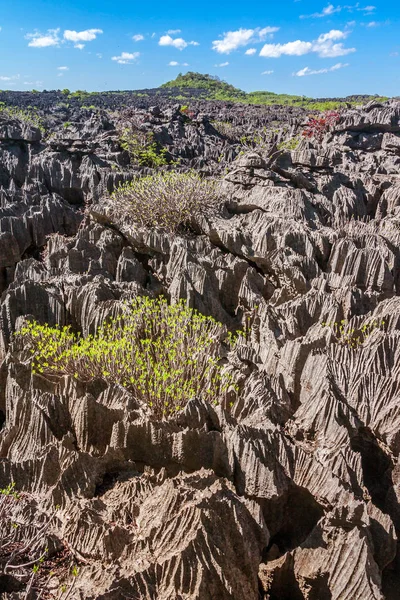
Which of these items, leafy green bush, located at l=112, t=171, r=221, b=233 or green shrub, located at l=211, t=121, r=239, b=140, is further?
green shrub, located at l=211, t=121, r=239, b=140

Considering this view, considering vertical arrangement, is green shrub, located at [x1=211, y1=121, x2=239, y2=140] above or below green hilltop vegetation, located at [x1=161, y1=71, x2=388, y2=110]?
below

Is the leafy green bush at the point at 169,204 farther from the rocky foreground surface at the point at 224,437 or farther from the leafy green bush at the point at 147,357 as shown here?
the leafy green bush at the point at 147,357

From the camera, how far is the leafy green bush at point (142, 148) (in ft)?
76.7

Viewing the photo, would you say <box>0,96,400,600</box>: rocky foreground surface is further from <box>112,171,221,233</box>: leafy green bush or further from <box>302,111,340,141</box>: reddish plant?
<box>302,111,340,141</box>: reddish plant

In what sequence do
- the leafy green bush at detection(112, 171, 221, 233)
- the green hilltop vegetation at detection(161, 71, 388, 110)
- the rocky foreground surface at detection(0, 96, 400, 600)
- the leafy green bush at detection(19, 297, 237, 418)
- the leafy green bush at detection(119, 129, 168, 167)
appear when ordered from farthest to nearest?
the green hilltop vegetation at detection(161, 71, 388, 110) → the leafy green bush at detection(119, 129, 168, 167) → the leafy green bush at detection(112, 171, 221, 233) → the leafy green bush at detection(19, 297, 237, 418) → the rocky foreground surface at detection(0, 96, 400, 600)

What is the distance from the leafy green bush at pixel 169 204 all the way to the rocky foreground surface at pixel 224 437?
0.79 m

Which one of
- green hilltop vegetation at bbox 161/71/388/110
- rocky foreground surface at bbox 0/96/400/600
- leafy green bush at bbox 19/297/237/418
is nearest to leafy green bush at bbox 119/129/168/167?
rocky foreground surface at bbox 0/96/400/600

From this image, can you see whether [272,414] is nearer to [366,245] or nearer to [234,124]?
[366,245]

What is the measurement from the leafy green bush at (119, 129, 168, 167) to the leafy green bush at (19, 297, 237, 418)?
1722 cm

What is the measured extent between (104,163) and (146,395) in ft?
47.8

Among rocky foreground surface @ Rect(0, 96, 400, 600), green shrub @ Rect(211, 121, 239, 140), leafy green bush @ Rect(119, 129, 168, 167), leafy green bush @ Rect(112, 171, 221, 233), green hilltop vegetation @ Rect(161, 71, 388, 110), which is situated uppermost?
green hilltop vegetation @ Rect(161, 71, 388, 110)

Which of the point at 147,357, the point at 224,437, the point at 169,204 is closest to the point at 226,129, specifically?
the point at 169,204

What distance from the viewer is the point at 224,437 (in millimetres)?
4598

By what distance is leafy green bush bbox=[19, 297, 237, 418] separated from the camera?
5.94m
